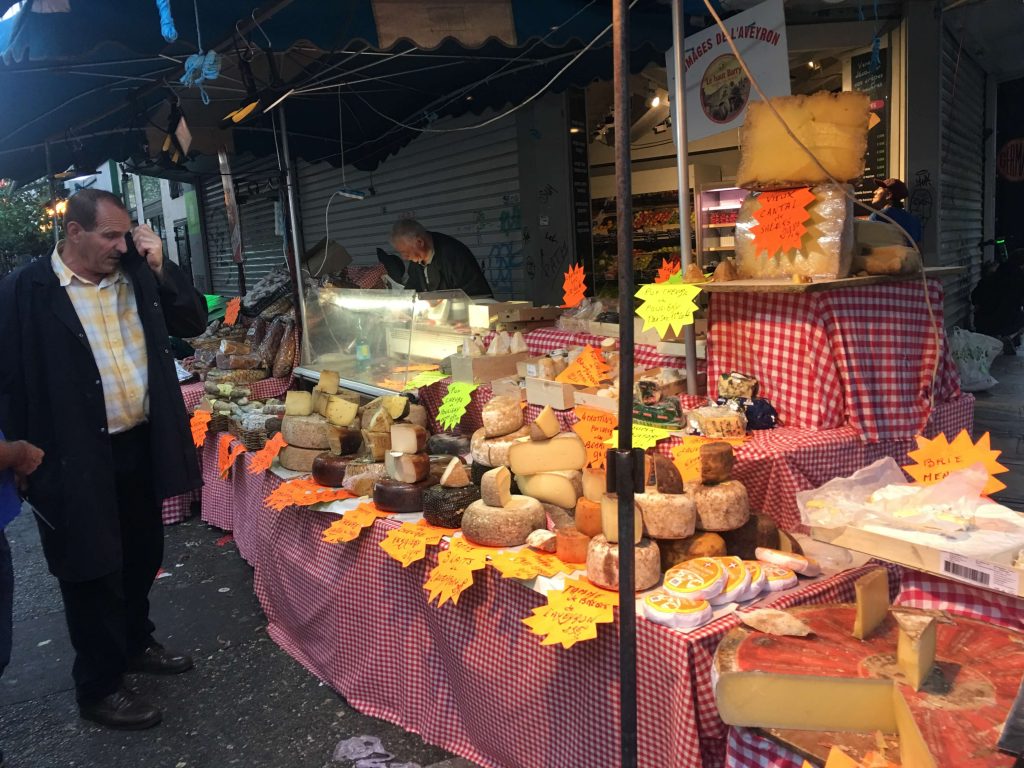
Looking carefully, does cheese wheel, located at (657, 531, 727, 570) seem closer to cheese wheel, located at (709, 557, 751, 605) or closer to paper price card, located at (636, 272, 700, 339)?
cheese wheel, located at (709, 557, 751, 605)

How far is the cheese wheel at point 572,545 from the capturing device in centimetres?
231

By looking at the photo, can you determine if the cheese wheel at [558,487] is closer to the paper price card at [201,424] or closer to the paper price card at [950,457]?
the paper price card at [950,457]

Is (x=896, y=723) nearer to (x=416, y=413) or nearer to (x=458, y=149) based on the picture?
(x=416, y=413)

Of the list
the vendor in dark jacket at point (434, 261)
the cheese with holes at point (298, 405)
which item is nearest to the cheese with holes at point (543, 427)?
the cheese with holes at point (298, 405)

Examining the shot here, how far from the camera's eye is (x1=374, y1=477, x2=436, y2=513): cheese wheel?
3.01m

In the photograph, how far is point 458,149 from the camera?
29.9 ft

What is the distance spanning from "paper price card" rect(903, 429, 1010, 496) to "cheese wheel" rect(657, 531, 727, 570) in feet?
1.82

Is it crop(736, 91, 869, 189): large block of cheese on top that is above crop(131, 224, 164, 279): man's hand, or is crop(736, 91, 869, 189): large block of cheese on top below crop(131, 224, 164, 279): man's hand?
above


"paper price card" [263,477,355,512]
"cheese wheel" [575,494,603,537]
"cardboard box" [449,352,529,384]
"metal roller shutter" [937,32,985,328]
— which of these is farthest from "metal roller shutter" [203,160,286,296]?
"cheese wheel" [575,494,603,537]

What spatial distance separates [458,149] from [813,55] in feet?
13.5

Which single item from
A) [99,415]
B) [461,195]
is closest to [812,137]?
[99,415]

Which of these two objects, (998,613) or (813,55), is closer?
(998,613)

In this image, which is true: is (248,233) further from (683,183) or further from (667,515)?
(667,515)

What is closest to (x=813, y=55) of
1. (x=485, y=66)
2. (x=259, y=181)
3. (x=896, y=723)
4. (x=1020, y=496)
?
(x=485, y=66)
